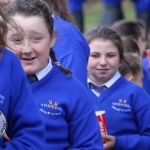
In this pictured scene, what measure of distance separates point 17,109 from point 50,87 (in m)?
0.65

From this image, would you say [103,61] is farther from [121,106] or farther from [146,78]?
[146,78]

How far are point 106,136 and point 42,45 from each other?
1.09m

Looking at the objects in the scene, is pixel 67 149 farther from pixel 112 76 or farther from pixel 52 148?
pixel 112 76

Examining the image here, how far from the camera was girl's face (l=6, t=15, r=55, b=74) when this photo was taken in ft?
12.1

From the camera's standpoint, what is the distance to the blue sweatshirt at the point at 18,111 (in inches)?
123

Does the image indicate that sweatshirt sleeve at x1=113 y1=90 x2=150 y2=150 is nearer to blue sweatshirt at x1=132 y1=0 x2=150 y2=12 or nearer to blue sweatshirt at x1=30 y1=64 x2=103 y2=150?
blue sweatshirt at x1=30 y1=64 x2=103 y2=150

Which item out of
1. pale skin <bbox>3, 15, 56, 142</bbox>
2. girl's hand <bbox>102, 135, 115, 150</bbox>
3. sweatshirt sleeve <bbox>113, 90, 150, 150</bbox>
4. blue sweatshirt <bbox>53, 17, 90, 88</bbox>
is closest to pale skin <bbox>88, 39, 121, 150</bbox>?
sweatshirt sleeve <bbox>113, 90, 150, 150</bbox>

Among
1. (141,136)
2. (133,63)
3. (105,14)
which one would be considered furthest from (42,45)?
(105,14)

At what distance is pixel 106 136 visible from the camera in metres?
4.59

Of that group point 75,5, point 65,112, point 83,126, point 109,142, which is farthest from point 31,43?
point 75,5

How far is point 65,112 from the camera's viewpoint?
3.78 metres

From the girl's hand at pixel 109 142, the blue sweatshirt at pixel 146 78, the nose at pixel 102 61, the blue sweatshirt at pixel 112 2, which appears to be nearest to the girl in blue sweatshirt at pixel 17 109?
the girl's hand at pixel 109 142

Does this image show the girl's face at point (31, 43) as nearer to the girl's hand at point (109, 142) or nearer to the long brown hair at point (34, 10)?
the long brown hair at point (34, 10)

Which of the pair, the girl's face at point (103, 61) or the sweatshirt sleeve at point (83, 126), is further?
the girl's face at point (103, 61)
